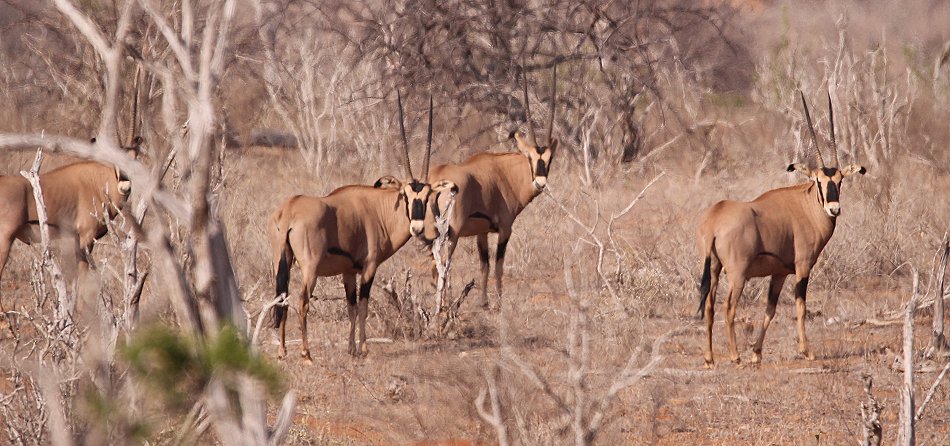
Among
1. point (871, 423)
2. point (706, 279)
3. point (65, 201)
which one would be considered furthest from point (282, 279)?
point (871, 423)

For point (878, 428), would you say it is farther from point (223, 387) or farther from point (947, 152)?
point (947, 152)

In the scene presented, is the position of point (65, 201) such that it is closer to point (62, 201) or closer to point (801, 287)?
point (62, 201)

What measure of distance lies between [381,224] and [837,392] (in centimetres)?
359

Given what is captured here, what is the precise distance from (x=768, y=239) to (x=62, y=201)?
5.68 m

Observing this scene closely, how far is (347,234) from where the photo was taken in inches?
368

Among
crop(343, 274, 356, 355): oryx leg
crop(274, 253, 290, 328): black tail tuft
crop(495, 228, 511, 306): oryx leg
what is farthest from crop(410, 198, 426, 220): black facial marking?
crop(495, 228, 511, 306): oryx leg

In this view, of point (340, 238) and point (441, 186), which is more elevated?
point (441, 186)

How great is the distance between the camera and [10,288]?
38.3 ft

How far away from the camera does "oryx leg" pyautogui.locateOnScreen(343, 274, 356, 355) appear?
30.3 feet

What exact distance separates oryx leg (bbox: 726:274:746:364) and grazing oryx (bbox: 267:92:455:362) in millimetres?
2375

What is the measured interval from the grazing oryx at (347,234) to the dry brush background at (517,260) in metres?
0.44

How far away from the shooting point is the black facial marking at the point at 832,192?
9180 mm

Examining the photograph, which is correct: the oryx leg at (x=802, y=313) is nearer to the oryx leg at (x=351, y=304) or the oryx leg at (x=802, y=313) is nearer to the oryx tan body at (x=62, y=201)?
the oryx leg at (x=351, y=304)

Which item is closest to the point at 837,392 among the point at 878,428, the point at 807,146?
the point at 878,428
